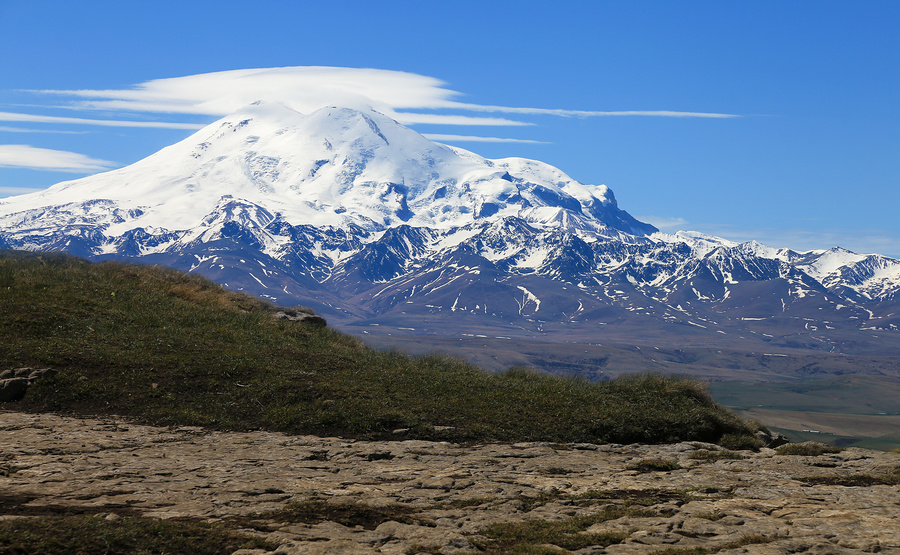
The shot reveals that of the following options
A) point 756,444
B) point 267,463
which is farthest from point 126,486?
point 756,444

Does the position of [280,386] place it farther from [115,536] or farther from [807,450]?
[807,450]

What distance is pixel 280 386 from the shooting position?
995 inches

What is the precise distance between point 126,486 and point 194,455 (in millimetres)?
3983

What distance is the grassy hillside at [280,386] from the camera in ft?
76.6

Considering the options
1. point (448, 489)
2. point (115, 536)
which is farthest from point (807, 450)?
point (115, 536)

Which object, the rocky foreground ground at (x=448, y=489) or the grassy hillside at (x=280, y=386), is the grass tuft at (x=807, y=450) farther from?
the grassy hillside at (x=280, y=386)

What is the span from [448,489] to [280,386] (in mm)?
10859

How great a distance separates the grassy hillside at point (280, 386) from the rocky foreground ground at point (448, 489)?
1.72 m

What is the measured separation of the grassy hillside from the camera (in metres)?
23.4

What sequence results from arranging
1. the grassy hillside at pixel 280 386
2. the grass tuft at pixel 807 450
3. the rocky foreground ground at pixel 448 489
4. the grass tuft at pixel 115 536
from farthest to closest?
the grassy hillside at pixel 280 386
the grass tuft at pixel 807 450
the rocky foreground ground at pixel 448 489
the grass tuft at pixel 115 536

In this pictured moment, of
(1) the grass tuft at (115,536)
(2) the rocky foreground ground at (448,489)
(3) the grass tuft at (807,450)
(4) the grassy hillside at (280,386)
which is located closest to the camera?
(1) the grass tuft at (115,536)

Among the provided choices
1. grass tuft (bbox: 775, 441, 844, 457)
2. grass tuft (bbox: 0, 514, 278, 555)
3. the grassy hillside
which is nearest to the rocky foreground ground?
grass tuft (bbox: 0, 514, 278, 555)

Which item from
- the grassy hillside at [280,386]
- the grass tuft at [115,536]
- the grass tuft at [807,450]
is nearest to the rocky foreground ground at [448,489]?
the grass tuft at [115,536]

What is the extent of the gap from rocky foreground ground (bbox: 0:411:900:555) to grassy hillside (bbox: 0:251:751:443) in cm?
172
